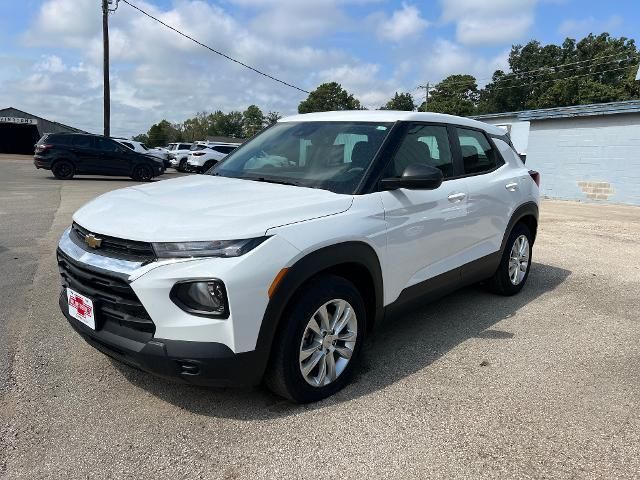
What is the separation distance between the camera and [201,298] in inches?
100

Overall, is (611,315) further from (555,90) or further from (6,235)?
(555,90)

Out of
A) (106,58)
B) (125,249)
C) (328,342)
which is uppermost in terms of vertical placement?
(106,58)

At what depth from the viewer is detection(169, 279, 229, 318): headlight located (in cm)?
252

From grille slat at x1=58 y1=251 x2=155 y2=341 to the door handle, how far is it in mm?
2427

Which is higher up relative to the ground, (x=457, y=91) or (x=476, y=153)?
(x=457, y=91)

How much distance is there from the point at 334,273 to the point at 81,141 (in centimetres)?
1799

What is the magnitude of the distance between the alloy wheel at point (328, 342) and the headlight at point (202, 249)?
0.63 metres

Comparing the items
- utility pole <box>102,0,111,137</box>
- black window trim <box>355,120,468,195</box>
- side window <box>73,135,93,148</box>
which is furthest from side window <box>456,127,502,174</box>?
utility pole <box>102,0,111,137</box>

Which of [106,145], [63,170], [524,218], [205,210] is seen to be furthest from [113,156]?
[205,210]

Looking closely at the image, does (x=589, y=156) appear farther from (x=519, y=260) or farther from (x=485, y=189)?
Result: (x=485, y=189)

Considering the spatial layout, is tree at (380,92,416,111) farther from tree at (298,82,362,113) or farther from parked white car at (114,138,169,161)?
parked white car at (114,138,169,161)

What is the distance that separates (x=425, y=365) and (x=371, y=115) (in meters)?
1.90

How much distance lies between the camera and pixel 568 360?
378cm

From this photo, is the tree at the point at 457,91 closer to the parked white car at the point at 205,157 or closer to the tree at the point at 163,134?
the tree at the point at 163,134
